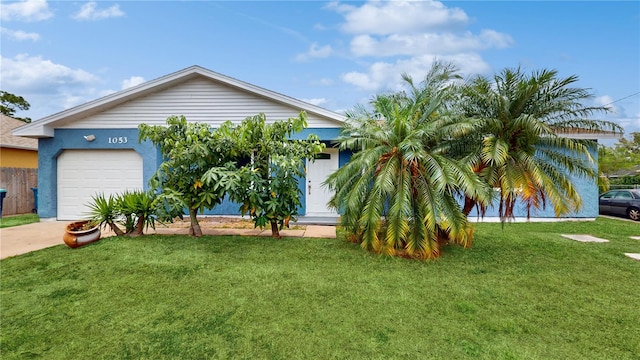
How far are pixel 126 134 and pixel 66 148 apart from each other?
7.06ft

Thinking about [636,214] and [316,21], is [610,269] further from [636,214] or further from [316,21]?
[316,21]

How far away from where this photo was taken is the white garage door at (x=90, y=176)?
10602mm

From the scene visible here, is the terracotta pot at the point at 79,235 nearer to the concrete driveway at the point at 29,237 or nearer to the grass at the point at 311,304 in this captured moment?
the grass at the point at 311,304

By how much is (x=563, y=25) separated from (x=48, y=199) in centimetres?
2112

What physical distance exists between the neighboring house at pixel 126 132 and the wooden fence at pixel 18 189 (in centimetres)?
294

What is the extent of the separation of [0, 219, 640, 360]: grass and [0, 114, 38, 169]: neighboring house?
1134 centimetres

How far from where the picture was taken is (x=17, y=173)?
12.1 m

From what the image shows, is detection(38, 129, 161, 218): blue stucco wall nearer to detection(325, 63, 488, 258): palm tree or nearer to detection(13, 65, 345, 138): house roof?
detection(13, 65, 345, 138): house roof

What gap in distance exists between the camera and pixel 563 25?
12688 mm

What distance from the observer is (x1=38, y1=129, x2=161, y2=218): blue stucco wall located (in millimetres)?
10398

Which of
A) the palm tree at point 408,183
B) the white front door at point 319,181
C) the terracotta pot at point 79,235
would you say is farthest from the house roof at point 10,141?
the palm tree at point 408,183

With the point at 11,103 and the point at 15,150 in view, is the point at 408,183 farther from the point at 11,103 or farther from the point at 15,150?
the point at 11,103

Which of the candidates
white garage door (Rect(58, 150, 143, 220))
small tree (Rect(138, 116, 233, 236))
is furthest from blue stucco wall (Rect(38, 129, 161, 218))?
small tree (Rect(138, 116, 233, 236))

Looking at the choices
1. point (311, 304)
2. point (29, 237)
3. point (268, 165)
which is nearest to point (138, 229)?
point (29, 237)
